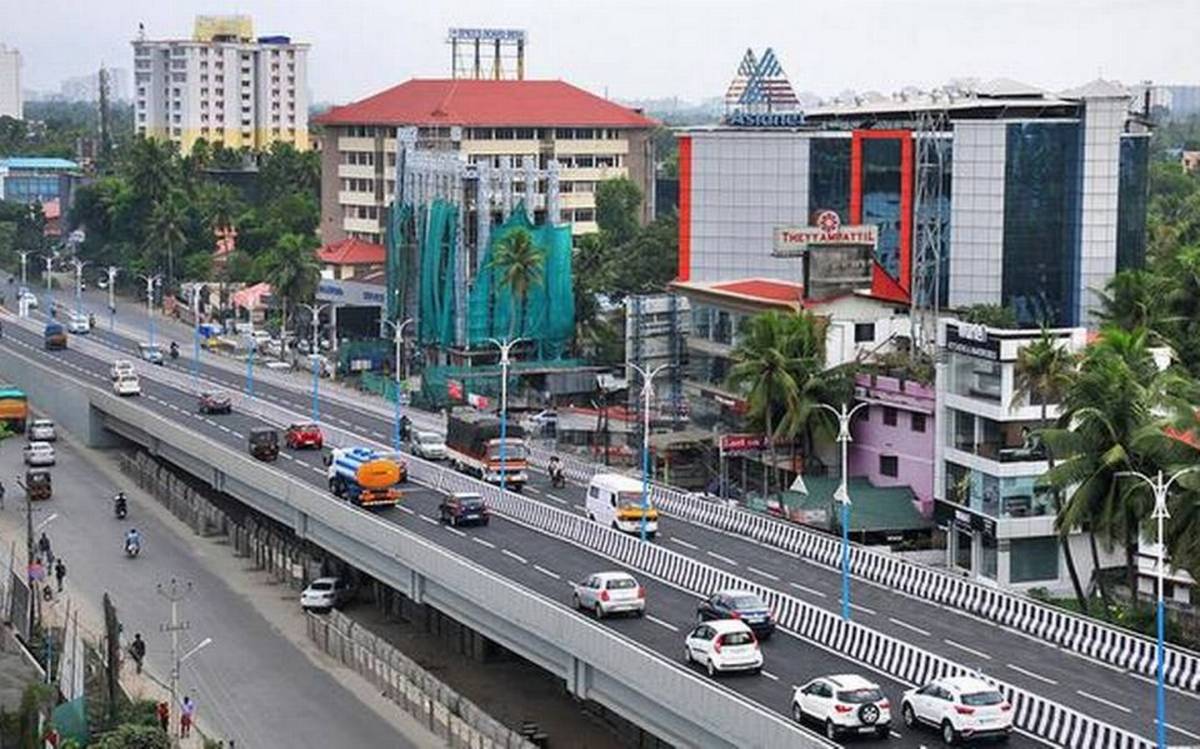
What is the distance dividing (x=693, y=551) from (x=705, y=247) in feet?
194

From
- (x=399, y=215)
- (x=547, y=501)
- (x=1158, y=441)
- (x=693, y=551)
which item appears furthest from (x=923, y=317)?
(x=399, y=215)

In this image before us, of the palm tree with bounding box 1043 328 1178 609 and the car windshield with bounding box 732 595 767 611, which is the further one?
the palm tree with bounding box 1043 328 1178 609

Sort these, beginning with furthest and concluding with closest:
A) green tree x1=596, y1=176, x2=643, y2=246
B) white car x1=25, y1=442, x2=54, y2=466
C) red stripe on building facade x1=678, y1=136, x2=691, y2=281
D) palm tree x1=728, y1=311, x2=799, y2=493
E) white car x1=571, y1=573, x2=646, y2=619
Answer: green tree x1=596, y1=176, x2=643, y2=246, red stripe on building facade x1=678, y1=136, x2=691, y2=281, white car x1=25, y1=442, x2=54, y2=466, palm tree x1=728, y1=311, x2=799, y2=493, white car x1=571, y1=573, x2=646, y2=619

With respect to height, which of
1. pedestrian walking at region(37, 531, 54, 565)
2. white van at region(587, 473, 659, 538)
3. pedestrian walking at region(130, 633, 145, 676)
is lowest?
pedestrian walking at region(130, 633, 145, 676)

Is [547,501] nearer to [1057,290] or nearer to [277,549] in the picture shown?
[277,549]

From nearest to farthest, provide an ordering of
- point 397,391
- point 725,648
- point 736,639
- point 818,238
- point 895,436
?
1. point 725,648
2. point 736,639
3. point 895,436
4. point 818,238
5. point 397,391

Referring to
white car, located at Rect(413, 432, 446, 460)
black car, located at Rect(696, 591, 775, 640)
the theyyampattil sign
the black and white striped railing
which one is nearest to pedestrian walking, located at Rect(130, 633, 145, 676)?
the black and white striped railing

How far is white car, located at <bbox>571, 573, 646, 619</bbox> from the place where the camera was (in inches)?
2446

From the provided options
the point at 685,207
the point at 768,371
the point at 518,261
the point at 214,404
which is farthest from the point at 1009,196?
Answer: the point at 214,404

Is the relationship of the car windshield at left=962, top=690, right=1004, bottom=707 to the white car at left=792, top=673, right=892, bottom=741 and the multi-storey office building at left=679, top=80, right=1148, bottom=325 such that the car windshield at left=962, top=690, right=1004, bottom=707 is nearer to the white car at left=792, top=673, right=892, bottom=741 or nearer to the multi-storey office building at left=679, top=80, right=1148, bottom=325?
the white car at left=792, top=673, right=892, bottom=741

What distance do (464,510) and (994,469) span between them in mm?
20828

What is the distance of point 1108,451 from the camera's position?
220 feet

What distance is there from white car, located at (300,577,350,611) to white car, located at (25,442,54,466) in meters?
37.4

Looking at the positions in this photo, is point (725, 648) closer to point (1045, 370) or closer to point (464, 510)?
point (464, 510)
